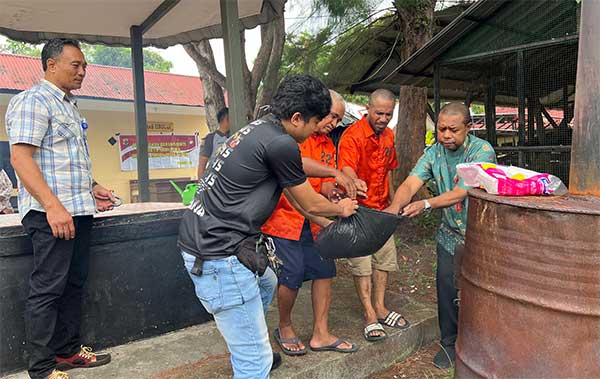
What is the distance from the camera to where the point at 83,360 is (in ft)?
9.27

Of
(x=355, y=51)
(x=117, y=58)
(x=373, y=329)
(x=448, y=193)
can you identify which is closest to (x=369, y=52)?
(x=355, y=51)

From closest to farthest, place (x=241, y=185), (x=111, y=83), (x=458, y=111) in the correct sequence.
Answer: (x=241, y=185), (x=458, y=111), (x=111, y=83)

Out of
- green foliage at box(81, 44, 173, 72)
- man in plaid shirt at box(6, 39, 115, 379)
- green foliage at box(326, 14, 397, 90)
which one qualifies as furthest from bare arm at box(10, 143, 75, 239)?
green foliage at box(81, 44, 173, 72)

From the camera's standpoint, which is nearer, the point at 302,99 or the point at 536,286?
the point at 536,286

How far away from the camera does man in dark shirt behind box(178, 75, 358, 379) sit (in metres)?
2.06

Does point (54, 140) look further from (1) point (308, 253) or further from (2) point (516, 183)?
(2) point (516, 183)

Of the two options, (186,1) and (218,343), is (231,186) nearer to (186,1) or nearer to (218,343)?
(218,343)

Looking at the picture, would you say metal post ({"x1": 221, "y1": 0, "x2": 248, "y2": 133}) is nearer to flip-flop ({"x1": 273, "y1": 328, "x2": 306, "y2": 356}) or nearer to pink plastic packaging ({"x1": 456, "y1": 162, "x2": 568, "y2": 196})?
flip-flop ({"x1": 273, "y1": 328, "x2": 306, "y2": 356})

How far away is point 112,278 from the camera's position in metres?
3.10

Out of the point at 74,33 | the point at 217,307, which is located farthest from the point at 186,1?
the point at 217,307

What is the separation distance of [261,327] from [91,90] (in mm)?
11731

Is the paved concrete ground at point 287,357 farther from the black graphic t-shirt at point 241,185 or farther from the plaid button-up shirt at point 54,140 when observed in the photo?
the black graphic t-shirt at point 241,185

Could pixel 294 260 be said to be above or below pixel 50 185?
below

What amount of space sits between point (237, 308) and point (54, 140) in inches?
54.6
